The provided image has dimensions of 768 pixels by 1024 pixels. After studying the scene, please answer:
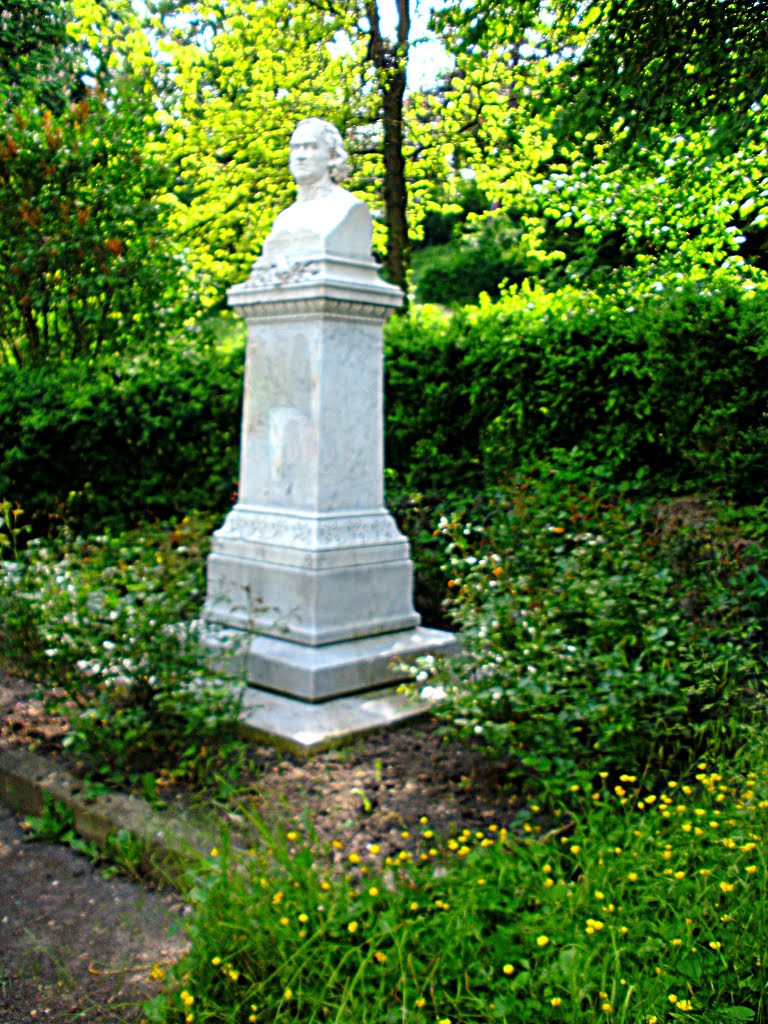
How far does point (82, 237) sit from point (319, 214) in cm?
470

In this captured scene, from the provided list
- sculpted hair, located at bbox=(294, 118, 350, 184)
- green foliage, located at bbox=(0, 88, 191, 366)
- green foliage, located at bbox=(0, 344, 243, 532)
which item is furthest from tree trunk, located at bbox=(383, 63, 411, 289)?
sculpted hair, located at bbox=(294, 118, 350, 184)

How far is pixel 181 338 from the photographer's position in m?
9.66

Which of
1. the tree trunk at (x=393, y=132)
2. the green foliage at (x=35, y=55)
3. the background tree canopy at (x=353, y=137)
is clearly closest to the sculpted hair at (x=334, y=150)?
the background tree canopy at (x=353, y=137)

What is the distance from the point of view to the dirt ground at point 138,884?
2830 mm

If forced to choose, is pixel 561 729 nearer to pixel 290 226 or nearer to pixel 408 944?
pixel 408 944

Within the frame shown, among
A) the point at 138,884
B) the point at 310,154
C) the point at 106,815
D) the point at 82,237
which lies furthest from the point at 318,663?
the point at 82,237

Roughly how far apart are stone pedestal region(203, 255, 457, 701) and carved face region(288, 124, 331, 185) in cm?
59

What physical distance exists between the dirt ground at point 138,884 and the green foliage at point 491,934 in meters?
0.24

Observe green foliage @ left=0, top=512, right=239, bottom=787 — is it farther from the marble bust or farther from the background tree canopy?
the background tree canopy

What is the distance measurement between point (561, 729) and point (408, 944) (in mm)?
1314

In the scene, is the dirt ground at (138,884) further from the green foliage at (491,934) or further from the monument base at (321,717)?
the green foliage at (491,934)

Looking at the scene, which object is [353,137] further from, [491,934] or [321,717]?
[491,934]

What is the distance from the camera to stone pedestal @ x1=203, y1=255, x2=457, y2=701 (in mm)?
4898

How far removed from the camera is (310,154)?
17.5ft
